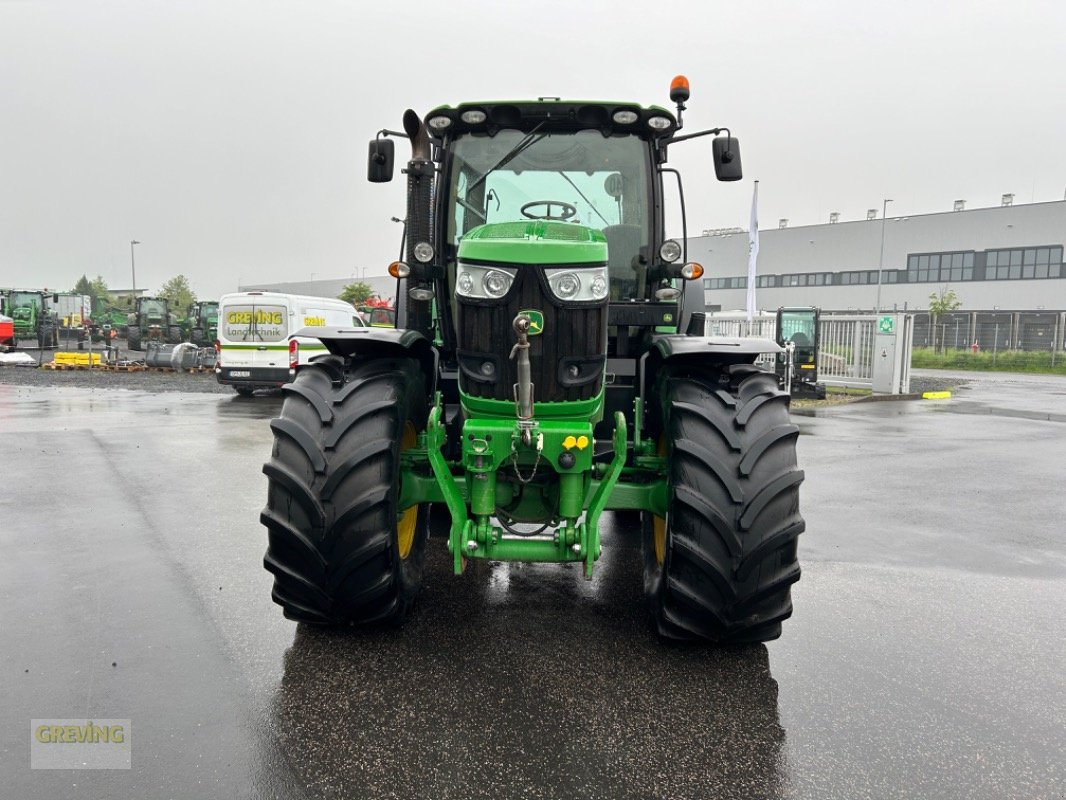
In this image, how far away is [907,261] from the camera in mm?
52562

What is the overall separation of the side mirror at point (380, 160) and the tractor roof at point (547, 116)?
0.94 feet

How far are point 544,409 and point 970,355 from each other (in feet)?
133

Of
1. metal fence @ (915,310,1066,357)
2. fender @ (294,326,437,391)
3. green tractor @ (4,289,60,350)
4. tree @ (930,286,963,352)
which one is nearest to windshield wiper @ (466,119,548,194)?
fender @ (294,326,437,391)

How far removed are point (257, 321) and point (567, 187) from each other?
1321 centimetres

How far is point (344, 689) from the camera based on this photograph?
330cm

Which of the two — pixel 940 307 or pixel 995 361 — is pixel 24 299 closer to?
pixel 995 361

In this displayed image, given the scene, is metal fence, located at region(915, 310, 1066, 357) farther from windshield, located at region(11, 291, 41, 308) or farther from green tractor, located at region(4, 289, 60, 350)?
A: windshield, located at region(11, 291, 41, 308)

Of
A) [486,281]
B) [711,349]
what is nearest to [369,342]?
[486,281]

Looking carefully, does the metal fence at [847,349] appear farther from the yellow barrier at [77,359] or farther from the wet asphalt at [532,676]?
the yellow barrier at [77,359]

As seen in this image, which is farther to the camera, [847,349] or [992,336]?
[992,336]

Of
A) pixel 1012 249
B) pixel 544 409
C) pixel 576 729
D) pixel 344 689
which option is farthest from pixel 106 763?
pixel 1012 249

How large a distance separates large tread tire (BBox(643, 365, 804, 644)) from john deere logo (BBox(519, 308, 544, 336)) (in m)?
0.75

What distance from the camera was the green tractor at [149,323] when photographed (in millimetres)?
35125

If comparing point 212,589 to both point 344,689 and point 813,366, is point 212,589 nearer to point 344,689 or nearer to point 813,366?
point 344,689
